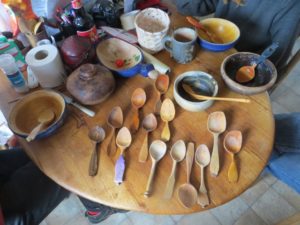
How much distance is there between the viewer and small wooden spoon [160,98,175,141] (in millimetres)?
654

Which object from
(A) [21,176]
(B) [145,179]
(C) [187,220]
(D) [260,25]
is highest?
(D) [260,25]

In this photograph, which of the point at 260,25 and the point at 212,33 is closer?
the point at 212,33

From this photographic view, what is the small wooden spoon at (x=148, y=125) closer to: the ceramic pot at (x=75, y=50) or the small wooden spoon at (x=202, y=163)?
the small wooden spoon at (x=202, y=163)

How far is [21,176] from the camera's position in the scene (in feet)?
2.69

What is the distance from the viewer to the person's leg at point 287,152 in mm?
806

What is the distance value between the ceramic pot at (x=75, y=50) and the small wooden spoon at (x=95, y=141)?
222 mm

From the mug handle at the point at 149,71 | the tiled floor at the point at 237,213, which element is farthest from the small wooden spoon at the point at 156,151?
the tiled floor at the point at 237,213

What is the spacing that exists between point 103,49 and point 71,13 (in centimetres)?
15

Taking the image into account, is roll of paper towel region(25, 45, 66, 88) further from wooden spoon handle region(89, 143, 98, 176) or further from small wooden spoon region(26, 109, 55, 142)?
wooden spoon handle region(89, 143, 98, 176)

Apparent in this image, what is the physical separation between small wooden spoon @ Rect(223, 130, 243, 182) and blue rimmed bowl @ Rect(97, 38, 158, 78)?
30 centimetres

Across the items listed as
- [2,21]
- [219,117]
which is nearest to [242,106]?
[219,117]

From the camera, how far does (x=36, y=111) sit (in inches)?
27.2

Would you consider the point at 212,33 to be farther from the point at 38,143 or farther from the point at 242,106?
the point at 38,143

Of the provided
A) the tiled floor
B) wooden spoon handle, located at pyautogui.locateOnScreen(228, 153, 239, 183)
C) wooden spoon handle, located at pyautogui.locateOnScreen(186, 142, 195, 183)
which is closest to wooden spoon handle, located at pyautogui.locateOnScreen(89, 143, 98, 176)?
wooden spoon handle, located at pyautogui.locateOnScreen(186, 142, 195, 183)
